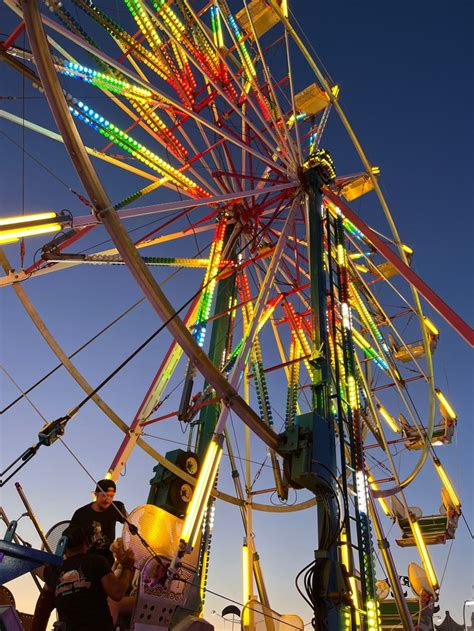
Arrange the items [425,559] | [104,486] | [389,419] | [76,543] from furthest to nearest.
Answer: [389,419] → [425,559] → [104,486] → [76,543]

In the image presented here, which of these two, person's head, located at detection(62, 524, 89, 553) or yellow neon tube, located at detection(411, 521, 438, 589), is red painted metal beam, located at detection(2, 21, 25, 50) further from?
yellow neon tube, located at detection(411, 521, 438, 589)

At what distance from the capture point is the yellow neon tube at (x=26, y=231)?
6.36 metres

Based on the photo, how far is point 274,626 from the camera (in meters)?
10.0

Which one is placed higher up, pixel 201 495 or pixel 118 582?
pixel 201 495

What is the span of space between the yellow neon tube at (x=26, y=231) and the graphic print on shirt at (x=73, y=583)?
13.4 ft

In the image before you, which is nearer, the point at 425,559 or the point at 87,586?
the point at 87,586

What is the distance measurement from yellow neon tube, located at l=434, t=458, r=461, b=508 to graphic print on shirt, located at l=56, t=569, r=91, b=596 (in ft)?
56.5

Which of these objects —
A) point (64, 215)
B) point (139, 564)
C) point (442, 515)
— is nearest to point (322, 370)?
point (139, 564)

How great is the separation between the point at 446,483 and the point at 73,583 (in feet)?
57.7

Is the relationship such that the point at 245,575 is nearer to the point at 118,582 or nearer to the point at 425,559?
the point at 425,559

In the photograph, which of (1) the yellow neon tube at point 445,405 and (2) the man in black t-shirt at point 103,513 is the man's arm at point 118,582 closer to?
(2) the man in black t-shirt at point 103,513

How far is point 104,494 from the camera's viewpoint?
5887 mm

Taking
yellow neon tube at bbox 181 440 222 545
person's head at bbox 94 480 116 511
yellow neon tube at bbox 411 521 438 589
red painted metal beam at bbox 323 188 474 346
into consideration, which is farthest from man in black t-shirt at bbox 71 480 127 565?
yellow neon tube at bbox 411 521 438 589

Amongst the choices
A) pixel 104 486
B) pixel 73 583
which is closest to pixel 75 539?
pixel 73 583
